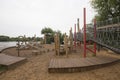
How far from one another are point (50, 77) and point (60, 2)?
14377mm

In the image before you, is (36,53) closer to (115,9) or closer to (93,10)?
(115,9)

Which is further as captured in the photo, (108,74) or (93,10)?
(93,10)

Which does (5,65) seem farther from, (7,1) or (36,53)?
(7,1)

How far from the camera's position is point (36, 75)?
6309 mm

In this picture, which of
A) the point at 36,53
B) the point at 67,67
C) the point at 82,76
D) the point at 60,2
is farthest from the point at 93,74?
the point at 60,2

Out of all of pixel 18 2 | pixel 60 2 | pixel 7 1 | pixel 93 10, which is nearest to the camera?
pixel 18 2

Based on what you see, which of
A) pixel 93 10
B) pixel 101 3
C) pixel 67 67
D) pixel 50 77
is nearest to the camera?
pixel 50 77

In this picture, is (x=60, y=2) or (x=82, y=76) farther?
(x=60, y=2)

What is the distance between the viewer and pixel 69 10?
21953 mm

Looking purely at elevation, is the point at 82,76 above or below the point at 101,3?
below

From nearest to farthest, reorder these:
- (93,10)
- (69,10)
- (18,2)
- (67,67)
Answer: (67,67) → (18,2) → (69,10) → (93,10)

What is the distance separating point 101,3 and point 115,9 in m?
2.31

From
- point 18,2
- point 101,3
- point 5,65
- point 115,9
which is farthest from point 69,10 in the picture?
point 5,65

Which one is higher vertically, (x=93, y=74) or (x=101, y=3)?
(x=101, y=3)
